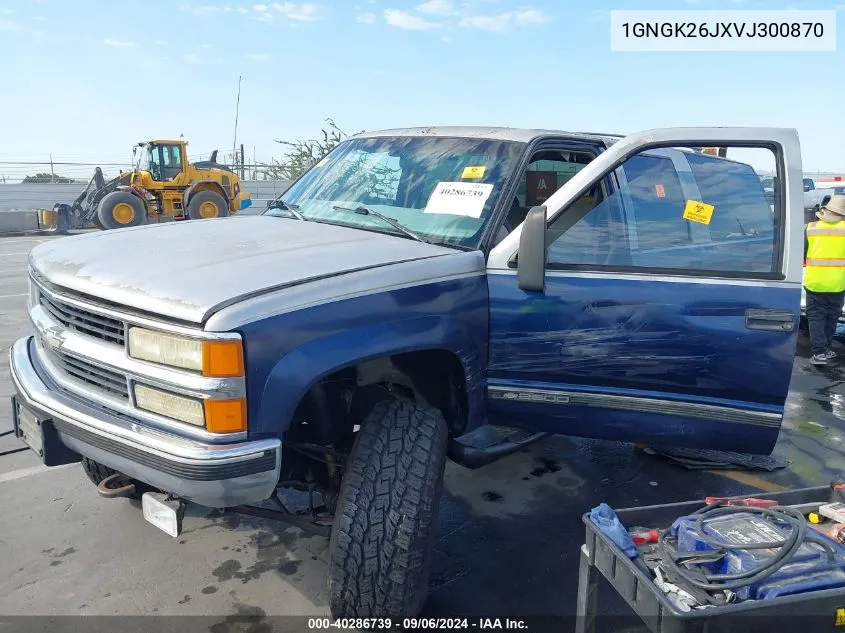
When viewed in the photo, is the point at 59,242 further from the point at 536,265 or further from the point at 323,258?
the point at 536,265

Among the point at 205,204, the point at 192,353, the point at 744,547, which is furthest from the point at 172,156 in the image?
the point at 744,547

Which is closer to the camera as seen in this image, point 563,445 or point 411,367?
point 411,367

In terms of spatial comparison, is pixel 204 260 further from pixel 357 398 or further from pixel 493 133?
pixel 493 133

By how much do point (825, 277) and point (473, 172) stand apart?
486 cm

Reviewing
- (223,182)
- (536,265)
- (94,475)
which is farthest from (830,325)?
(223,182)

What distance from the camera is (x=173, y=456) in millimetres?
2102

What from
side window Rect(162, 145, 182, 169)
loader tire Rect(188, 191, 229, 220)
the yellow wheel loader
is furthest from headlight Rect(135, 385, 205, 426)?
side window Rect(162, 145, 182, 169)

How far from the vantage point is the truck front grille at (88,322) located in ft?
7.46

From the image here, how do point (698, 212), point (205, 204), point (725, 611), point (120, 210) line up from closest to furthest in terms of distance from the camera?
point (725, 611)
point (698, 212)
point (120, 210)
point (205, 204)

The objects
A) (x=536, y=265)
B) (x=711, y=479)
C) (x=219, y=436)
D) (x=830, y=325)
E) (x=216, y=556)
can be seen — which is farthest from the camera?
(x=830, y=325)

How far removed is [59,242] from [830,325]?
21.9 ft

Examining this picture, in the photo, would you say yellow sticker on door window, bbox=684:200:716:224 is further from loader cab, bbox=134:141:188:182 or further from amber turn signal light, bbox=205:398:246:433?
loader cab, bbox=134:141:188:182

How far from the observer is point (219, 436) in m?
2.08

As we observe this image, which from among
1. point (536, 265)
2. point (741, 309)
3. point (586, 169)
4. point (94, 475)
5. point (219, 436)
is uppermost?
point (586, 169)
